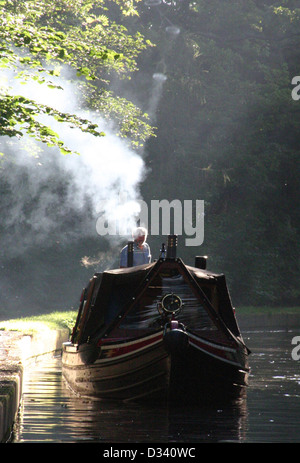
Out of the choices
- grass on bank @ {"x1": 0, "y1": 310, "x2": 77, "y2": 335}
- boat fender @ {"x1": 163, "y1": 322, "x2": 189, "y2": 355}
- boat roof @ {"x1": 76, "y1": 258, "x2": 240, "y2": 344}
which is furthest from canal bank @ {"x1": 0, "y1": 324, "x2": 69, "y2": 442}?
boat fender @ {"x1": 163, "y1": 322, "x2": 189, "y2": 355}

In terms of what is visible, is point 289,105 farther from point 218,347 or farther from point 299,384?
point 218,347

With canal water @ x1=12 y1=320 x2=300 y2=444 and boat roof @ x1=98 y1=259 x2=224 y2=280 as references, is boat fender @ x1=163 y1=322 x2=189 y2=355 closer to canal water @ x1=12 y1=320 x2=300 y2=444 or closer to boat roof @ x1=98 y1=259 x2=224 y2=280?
canal water @ x1=12 y1=320 x2=300 y2=444

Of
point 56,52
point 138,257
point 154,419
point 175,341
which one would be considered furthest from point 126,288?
point 56,52

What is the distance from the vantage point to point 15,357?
13445 millimetres

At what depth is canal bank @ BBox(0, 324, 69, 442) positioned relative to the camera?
921 cm

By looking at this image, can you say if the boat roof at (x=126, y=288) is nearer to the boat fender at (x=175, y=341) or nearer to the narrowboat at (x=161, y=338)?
the narrowboat at (x=161, y=338)

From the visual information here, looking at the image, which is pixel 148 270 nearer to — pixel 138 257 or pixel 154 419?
pixel 138 257

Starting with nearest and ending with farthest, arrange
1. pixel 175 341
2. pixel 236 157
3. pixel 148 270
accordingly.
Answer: pixel 175 341 < pixel 148 270 < pixel 236 157

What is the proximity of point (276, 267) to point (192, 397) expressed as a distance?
2982 cm

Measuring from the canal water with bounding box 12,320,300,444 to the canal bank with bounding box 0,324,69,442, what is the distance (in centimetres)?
34

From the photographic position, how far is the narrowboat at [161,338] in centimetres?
1209

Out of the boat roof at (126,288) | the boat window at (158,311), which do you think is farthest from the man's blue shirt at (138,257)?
the boat window at (158,311)

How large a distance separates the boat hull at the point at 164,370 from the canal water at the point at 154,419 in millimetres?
194

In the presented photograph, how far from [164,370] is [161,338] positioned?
1.46 ft
